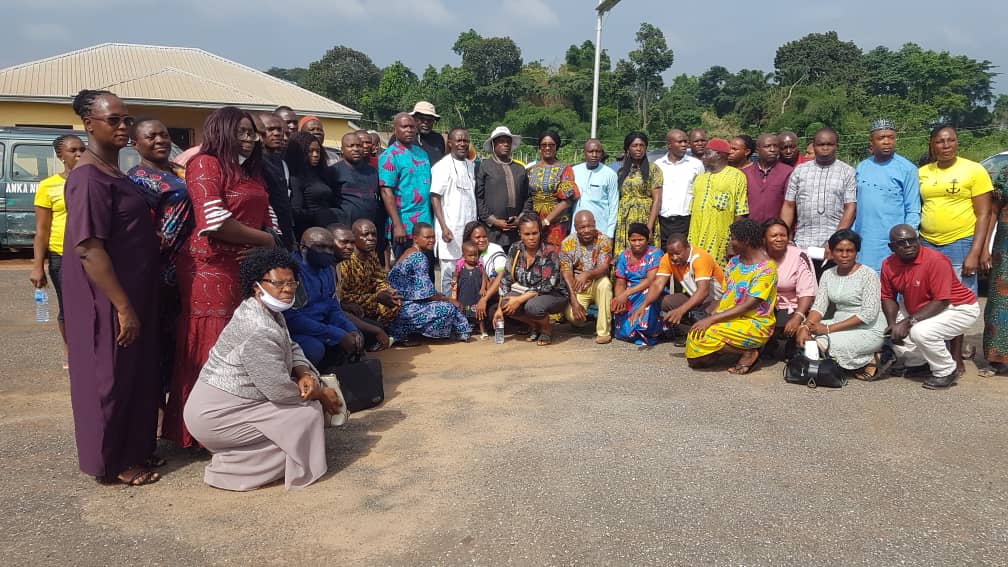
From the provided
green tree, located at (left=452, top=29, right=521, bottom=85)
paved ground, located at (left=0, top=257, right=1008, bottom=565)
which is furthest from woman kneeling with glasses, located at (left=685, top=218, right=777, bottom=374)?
green tree, located at (left=452, top=29, right=521, bottom=85)

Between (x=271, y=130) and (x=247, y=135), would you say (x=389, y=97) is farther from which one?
(x=247, y=135)

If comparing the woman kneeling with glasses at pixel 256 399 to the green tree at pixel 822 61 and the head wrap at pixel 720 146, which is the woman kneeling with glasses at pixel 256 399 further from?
the green tree at pixel 822 61

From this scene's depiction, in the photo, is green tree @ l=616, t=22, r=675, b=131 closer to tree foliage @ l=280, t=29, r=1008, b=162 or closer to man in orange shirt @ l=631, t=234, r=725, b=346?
tree foliage @ l=280, t=29, r=1008, b=162

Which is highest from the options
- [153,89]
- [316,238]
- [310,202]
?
[153,89]

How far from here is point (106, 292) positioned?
10.9 feet

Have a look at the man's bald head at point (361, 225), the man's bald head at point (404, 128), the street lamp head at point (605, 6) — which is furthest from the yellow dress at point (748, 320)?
the street lamp head at point (605, 6)

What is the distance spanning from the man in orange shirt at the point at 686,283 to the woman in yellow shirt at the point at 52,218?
4.67m

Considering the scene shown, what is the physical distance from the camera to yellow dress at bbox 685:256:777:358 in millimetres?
5562

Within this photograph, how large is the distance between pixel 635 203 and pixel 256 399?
4.43m

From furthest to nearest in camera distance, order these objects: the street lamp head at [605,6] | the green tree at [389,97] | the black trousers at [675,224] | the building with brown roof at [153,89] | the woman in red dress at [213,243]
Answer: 1. the green tree at [389,97]
2. the building with brown roof at [153,89]
3. the street lamp head at [605,6]
4. the black trousers at [675,224]
5. the woman in red dress at [213,243]

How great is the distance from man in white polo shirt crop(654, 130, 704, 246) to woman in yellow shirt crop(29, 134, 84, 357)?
5.04m

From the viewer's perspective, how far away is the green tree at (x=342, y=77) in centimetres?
6116

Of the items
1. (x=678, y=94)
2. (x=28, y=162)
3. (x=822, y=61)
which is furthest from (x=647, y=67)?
(x=28, y=162)

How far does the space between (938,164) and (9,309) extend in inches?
368
